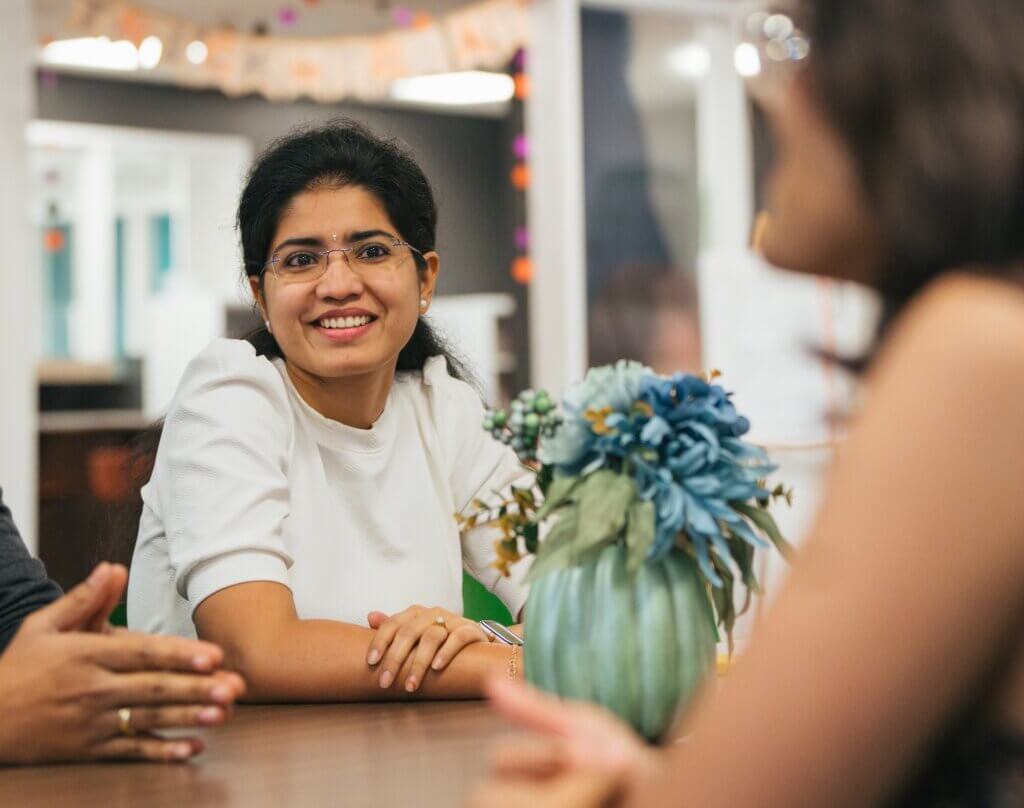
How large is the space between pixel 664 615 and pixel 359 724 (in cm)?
42

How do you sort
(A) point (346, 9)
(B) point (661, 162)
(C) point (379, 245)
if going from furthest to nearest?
(A) point (346, 9) < (B) point (661, 162) < (C) point (379, 245)

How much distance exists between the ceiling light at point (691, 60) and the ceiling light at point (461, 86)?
320 centimetres

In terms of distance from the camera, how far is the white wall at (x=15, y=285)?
3.91 meters

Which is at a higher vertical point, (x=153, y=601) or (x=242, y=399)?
(x=242, y=399)

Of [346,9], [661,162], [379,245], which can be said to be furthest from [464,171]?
[379,245]

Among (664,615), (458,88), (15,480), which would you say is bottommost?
(15,480)

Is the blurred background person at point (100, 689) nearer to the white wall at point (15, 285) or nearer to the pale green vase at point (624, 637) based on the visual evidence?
the pale green vase at point (624, 637)

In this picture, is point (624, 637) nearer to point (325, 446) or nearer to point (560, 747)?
point (560, 747)

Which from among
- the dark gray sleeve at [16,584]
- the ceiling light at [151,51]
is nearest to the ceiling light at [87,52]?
the ceiling light at [151,51]

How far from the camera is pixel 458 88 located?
8078 mm

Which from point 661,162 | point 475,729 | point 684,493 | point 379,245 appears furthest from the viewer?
point 661,162

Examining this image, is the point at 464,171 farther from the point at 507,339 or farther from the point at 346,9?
the point at 346,9

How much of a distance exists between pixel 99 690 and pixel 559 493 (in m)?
0.44

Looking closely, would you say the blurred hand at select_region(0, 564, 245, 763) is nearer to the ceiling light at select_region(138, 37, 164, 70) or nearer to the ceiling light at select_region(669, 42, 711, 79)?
the ceiling light at select_region(669, 42, 711, 79)
